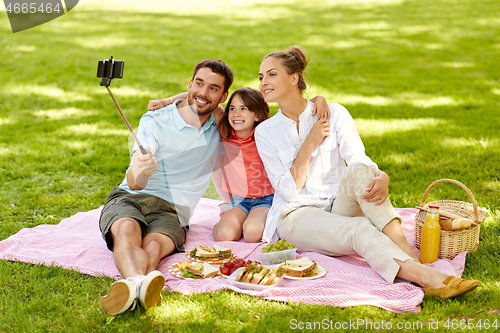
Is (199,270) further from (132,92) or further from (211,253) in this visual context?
(132,92)

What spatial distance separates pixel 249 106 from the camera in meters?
3.92

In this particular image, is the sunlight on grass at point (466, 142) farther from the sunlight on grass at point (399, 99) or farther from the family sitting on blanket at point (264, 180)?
the family sitting on blanket at point (264, 180)

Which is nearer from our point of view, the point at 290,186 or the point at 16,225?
the point at 290,186

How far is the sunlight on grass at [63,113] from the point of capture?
7.75 metres

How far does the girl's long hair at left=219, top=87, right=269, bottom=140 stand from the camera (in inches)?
154

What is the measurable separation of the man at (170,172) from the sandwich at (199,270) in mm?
261

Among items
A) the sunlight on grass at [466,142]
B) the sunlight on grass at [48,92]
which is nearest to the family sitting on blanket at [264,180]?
the sunlight on grass at [466,142]

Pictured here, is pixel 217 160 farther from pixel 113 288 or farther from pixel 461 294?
pixel 461 294

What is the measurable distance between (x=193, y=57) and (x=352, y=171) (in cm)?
863

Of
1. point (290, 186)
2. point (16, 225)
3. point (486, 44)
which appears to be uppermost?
point (486, 44)

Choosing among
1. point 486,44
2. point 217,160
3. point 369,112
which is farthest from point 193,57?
point 217,160

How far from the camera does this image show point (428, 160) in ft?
18.2

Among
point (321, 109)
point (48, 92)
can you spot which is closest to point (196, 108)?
point (321, 109)

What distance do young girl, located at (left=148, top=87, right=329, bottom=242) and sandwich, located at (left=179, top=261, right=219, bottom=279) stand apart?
65cm
